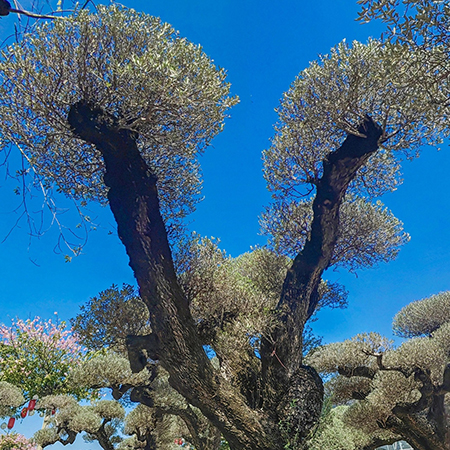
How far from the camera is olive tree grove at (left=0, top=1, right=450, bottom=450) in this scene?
22.3 ft

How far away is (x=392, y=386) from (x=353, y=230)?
15.8ft

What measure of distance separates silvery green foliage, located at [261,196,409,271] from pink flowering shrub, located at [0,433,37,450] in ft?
42.8

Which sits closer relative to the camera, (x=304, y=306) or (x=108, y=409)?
(x=304, y=306)

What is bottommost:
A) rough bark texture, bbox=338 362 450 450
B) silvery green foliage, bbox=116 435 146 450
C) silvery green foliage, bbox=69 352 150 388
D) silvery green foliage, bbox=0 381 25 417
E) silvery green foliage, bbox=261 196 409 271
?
rough bark texture, bbox=338 362 450 450

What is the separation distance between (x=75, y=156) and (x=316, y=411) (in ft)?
27.4

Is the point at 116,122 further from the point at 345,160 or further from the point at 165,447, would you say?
the point at 165,447

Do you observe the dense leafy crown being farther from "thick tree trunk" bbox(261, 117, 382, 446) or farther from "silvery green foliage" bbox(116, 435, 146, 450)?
"silvery green foliage" bbox(116, 435, 146, 450)

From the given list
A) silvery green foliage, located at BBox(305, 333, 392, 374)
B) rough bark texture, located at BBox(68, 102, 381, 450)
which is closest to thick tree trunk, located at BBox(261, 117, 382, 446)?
rough bark texture, located at BBox(68, 102, 381, 450)

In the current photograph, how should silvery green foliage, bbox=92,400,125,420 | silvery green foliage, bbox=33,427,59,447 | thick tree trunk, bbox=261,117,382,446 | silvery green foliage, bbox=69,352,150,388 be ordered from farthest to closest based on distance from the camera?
1. silvery green foliage, bbox=33,427,59,447
2. silvery green foliage, bbox=92,400,125,420
3. silvery green foliage, bbox=69,352,150,388
4. thick tree trunk, bbox=261,117,382,446

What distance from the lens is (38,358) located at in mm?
18750

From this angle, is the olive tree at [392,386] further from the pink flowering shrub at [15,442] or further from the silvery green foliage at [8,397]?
the pink flowering shrub at [15,442]

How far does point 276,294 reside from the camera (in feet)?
39.4

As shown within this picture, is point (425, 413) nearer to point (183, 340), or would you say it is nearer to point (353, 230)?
point (353, 230)

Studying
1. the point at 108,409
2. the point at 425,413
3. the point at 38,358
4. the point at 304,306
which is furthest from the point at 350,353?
the point at 38,358
